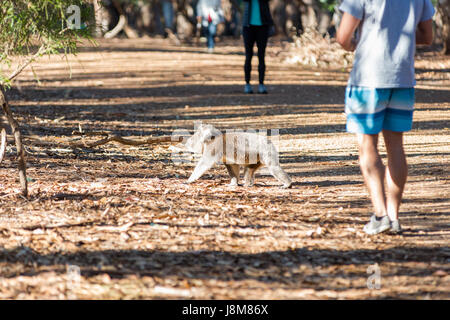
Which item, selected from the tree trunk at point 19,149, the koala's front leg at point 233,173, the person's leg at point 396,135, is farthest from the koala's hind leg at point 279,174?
the tree trunk at point 19,149

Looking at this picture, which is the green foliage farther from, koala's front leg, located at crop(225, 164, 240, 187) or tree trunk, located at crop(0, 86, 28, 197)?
koala's front leg, located at crop(225, 164, 240, 187)

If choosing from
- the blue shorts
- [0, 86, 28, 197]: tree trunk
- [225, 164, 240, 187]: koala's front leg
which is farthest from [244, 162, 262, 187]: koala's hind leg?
[0, 86, 28, 197]: tree trunk

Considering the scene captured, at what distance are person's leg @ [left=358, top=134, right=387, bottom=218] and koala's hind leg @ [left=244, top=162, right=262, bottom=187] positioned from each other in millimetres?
2009

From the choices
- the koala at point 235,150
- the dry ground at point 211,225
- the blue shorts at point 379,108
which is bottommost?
the dry ground at point 211,225

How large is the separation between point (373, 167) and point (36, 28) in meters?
3.19

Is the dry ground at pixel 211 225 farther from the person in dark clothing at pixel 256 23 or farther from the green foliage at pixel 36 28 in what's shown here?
the person in dark clothing at pixel 256 23

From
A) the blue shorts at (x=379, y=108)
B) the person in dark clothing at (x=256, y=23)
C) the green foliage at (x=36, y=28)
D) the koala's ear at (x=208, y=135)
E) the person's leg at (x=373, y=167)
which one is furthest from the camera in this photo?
the person in dark clothing at (x=256, y=23)

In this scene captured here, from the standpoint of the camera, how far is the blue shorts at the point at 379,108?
4.96 metres

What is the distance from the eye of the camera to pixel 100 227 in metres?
5.29

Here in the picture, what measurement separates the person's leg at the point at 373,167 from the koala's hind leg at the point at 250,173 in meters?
2.01

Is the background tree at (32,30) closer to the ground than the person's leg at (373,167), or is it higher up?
higher up

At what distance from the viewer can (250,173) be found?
7125mm
